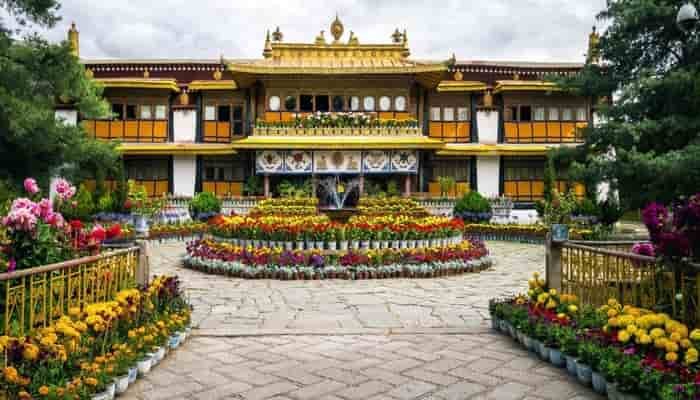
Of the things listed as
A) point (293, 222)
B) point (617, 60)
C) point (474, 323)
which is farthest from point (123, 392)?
point (617, 60)

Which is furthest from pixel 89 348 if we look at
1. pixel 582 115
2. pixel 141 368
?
pixel 582 115

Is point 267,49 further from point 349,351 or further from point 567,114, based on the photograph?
point 349,351

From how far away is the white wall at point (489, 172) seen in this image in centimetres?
2788

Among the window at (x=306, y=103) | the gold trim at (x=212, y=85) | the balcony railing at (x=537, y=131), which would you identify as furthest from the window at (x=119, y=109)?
the balcony railing at (x=537, y=131)

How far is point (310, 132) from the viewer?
79.1 ft

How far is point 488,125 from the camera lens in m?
28.1

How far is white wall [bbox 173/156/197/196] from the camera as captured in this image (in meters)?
27.7

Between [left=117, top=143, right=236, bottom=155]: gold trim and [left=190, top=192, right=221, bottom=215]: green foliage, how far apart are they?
5.23m

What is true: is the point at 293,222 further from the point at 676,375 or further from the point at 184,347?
the point at 676,375

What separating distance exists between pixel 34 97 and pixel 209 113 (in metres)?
12.2

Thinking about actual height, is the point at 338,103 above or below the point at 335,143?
above

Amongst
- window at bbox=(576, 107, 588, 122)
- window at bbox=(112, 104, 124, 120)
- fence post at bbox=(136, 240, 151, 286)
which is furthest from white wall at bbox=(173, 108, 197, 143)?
fence post at bbox=(136, 240, 151, 286)

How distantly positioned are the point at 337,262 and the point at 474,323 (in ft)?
15.1

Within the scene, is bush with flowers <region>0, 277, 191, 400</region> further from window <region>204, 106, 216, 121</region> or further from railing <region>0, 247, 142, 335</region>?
window <region>204, 106, 216, 121</region>
